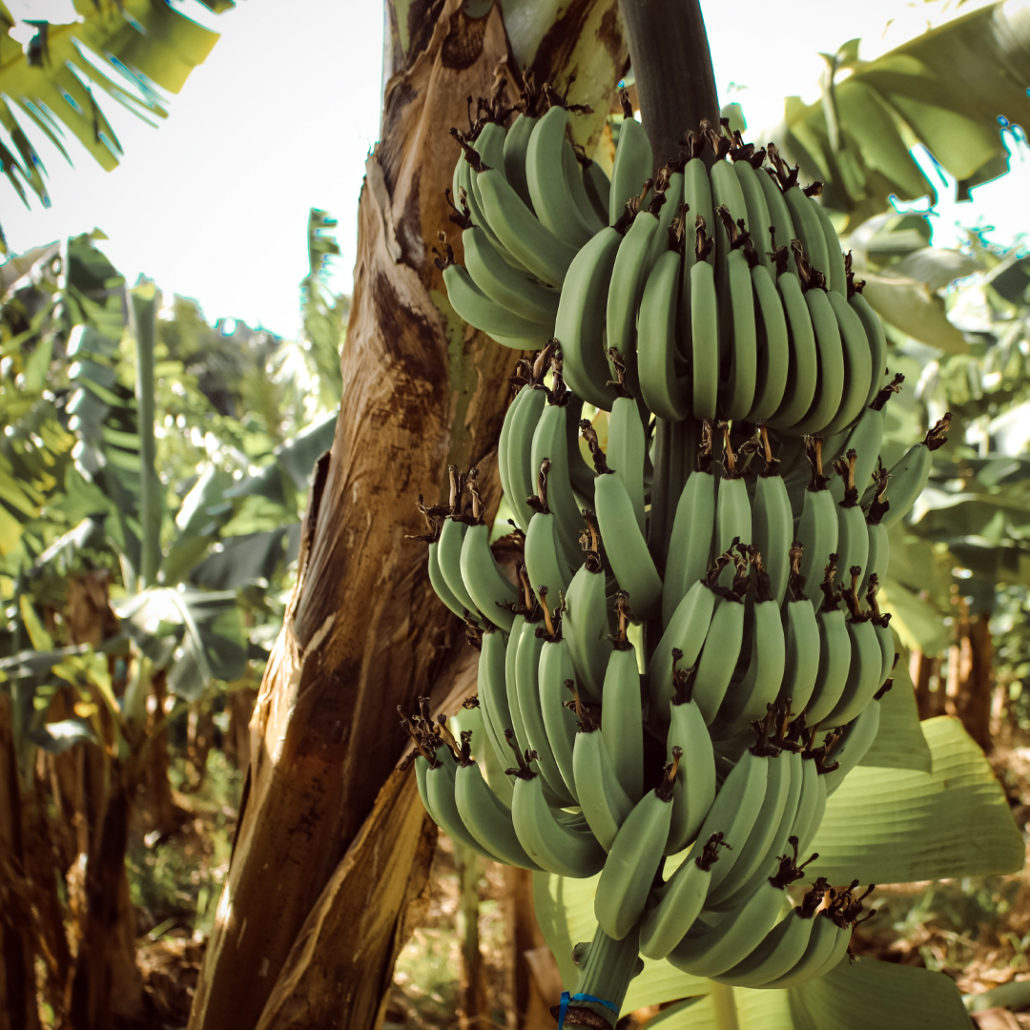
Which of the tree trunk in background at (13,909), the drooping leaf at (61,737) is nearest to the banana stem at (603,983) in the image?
the tree trunk in background at (13,909)

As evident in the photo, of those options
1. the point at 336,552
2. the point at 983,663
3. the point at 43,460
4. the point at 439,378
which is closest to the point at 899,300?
the point at 439,378

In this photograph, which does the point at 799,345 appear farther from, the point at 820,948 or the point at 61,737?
the point at 61,737

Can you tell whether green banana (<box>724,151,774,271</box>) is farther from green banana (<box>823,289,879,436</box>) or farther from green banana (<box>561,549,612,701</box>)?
green banana (<box>561,549,612,701</box>)

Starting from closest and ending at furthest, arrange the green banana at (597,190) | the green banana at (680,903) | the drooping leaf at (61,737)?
the green banana at (680,903) < the green banana at (597,190) < the drooping leaf at (61,737)

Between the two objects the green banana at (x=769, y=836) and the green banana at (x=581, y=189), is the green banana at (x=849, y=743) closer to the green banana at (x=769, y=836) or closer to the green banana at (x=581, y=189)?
the green banana at (x=769, y=836)

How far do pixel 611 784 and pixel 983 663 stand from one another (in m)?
5.01

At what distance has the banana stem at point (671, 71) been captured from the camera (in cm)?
78

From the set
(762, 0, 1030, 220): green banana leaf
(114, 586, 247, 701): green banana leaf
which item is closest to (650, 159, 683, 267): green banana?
(762, 0, 1030, 220): green banana leaf

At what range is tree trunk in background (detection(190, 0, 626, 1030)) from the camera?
39.4 inches

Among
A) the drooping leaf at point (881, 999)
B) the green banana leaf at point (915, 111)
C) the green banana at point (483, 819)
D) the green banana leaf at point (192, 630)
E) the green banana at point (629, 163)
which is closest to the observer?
the green banana at point (483, 819)

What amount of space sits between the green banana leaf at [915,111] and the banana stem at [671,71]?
1095mm

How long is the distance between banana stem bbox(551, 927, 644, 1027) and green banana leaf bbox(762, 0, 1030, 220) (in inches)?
66.3

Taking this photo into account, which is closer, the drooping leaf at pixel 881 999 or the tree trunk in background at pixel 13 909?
the drooping leaf at pixel 881 999

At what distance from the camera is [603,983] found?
611 mm
